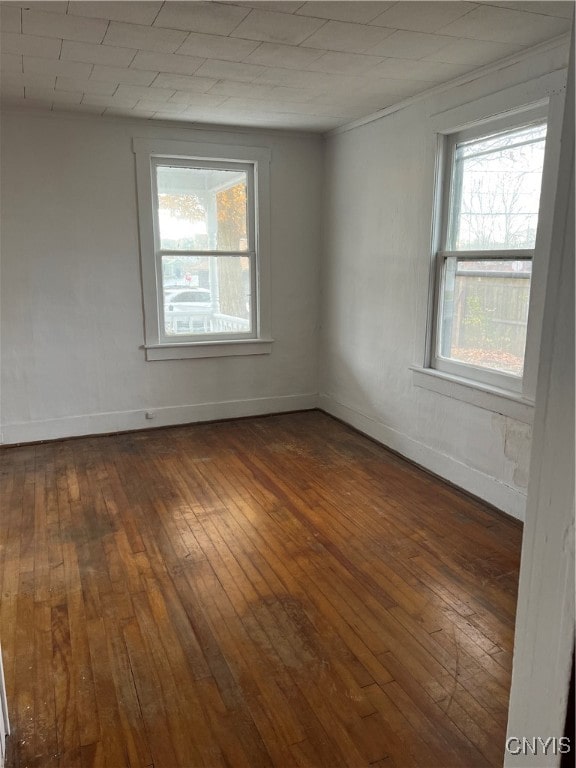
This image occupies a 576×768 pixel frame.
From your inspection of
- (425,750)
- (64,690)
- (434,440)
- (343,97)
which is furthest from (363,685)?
(343,97)

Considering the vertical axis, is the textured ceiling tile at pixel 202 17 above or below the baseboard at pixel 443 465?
above

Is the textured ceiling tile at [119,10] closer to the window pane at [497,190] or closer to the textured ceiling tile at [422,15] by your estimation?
the textured ceiling tile at [422,15]

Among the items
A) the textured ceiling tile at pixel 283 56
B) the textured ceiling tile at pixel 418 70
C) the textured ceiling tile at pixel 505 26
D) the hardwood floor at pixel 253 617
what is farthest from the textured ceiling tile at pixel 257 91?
the hardwood floor at pixel 253 617

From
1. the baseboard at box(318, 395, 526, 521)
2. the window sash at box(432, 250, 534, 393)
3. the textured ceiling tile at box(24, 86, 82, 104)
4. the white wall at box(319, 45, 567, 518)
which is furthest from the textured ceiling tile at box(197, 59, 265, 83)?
the baseboard at box(318, 395, 526, 521)

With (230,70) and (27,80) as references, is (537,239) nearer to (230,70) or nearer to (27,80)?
(230,70)


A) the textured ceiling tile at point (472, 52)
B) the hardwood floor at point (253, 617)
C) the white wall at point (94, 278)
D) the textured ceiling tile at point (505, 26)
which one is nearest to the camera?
the hardwood floor at point (253, 617)

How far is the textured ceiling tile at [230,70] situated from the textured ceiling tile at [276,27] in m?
0.41

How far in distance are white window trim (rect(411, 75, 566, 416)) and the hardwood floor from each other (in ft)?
2.30

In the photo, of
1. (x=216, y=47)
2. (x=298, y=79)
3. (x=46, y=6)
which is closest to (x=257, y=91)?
(x=298, y=79)

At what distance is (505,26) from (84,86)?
256 centimetres

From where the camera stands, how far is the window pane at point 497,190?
3014 millimetres

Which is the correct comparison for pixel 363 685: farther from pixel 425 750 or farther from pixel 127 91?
pixel 127 91

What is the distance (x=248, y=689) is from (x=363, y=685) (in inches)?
16.6

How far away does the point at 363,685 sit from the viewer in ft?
6.45
